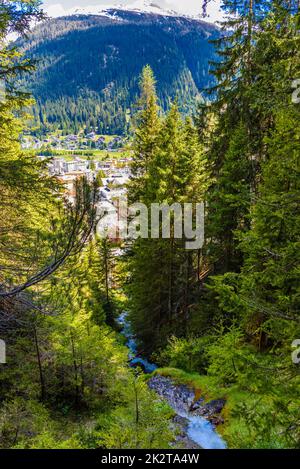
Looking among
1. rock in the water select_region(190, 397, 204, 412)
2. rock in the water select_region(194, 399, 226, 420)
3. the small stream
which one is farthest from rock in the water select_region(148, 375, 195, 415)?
rock in the water select_region(194, 399, 226, 420)

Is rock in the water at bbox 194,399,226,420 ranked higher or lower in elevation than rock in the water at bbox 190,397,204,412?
higher

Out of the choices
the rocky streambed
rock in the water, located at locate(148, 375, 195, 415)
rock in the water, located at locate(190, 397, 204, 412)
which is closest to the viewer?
the rocky streambed

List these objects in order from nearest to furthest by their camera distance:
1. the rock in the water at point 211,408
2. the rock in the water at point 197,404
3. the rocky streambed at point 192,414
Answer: the rocky streambed at point 192,414, the rock in the water at point 211,408, the rock in the water at point 197,404

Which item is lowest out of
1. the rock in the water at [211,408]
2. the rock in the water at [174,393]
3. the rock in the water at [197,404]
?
the rock in the water at [174,393]

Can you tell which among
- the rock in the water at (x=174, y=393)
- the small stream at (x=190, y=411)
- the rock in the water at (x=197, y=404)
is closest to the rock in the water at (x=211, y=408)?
the small stream at (x=190, y=411)

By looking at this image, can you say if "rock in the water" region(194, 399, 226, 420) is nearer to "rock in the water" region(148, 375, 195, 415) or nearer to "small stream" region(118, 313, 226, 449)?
"small stream" region(118, 313, 226, 449)

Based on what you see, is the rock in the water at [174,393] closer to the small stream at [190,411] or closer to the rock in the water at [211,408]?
the small stream at [190,411]

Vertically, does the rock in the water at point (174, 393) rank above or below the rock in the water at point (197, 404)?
below

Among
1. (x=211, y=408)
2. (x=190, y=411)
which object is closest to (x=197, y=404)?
(x=190, y=411)

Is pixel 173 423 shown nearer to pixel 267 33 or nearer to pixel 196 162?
pixel 196 162

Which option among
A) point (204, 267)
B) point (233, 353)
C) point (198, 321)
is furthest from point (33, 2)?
point (204, 267)

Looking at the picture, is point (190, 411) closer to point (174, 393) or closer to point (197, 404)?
point (197, 404)
